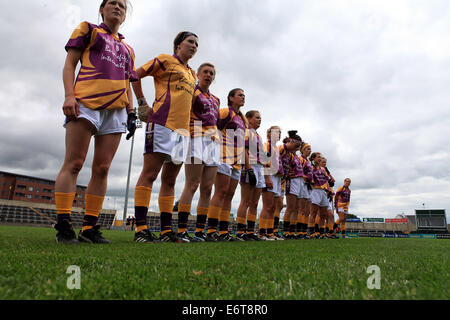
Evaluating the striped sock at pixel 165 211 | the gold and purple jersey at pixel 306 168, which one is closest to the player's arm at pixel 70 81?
the striped sock at pixel 165 211

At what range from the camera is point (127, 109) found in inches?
129

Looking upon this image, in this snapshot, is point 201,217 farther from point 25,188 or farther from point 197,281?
point 25,188

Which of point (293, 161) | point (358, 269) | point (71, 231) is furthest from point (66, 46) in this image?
point (293, 161)

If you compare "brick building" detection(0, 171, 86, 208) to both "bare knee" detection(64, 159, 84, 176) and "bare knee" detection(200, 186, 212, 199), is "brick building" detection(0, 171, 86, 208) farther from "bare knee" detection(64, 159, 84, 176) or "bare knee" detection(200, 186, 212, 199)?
"bare knee" detection(64, 159, 84, 176)

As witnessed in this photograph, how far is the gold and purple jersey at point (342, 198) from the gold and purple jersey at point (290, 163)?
515 cm

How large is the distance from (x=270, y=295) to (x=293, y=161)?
23.6 ft

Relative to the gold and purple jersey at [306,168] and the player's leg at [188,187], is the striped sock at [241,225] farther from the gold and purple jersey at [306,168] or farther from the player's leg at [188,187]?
the gold and purple jersey at [306,168]

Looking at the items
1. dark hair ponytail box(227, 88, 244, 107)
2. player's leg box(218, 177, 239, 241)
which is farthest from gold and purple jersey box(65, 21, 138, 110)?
player's leg box(218, 177, 239, 241)

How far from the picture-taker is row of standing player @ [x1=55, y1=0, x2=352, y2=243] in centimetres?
273

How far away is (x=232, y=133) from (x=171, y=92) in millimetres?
1901

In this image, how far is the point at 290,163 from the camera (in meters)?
7.91

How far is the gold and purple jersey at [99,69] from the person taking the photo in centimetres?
283

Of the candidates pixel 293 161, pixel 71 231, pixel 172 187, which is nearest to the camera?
pixel 71 231
